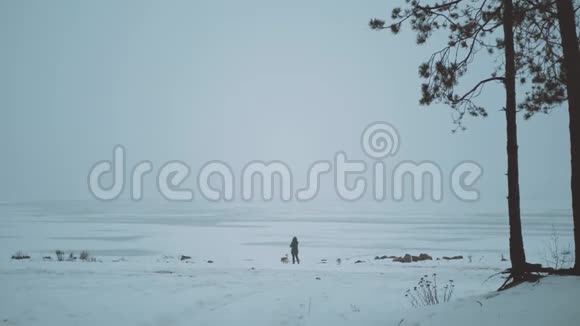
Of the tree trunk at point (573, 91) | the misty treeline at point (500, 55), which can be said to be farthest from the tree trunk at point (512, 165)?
the tree trunk at point (573, 91)

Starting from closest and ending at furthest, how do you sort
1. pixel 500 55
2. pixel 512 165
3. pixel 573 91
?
1. pixel 573 91
2. pixel 512 165
3. pixel 500 55

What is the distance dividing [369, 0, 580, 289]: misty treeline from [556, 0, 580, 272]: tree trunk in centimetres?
56

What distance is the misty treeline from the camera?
25.8ft

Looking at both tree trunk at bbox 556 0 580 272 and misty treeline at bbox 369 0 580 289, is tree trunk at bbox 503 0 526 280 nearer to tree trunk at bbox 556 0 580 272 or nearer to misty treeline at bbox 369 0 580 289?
misty treeline at bbox 369 0 580 289

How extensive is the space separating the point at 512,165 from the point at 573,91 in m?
1.53

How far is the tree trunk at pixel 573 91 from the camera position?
6.96 m

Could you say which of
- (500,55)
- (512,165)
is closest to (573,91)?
(512,165)

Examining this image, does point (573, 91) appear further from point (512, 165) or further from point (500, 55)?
point (500, 55)

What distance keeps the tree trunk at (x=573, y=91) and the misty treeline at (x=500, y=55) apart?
56 cm

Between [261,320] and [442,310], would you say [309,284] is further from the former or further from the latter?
[442,310]

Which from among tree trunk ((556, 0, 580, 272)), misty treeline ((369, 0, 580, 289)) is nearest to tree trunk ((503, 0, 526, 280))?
misty treeline ((369, 0, 580, 289))

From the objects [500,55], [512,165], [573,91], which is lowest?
[512,165]

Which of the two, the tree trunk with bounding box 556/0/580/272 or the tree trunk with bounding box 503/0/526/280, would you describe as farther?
the tree trunk with bounding box 503/0/526/280

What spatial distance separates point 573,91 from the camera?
702 centimetres
